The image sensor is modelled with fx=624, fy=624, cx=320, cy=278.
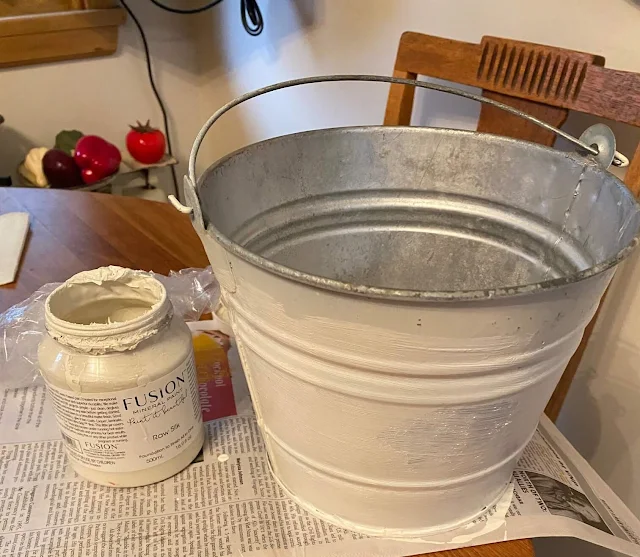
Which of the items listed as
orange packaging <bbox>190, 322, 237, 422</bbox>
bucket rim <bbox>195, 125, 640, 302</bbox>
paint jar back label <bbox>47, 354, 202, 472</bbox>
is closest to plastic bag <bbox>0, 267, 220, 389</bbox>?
orange packaging <bbox>190, 322, 237, 422</bbox>

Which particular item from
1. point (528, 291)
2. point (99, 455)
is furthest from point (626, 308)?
point (99, 455)

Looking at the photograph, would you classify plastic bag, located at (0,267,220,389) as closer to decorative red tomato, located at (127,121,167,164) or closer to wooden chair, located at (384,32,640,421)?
wooden chair, located at (384,32,640,421)

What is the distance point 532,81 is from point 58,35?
1.25 metres

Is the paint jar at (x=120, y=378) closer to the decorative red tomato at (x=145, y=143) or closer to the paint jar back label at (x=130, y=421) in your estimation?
the paint jar back label at (x=130, y=421)

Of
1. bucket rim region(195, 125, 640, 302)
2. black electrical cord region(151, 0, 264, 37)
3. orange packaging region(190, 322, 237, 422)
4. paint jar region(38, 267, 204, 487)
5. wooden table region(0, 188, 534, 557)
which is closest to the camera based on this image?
bucket rim region(195, 125, 640, 302)

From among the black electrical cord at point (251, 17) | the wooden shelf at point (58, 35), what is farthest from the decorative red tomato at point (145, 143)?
the black electrical cord at point (251, 17)

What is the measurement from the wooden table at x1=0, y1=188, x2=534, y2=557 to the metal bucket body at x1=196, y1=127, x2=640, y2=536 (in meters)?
0.28

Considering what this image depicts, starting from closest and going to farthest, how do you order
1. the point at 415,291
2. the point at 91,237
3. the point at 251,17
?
the point at 415,291, the point at 91,237, the point at 251,17

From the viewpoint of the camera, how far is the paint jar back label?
1.50 ft

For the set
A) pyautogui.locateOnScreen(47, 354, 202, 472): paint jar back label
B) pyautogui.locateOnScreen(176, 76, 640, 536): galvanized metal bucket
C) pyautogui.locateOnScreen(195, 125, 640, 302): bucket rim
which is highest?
pyautogui.locateOnScreen(195, 125, 640, 302): bucket rim

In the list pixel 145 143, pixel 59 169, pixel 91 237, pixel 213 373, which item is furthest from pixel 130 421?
pixel 145 143

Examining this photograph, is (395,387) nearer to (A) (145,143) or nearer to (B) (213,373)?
(B) (213,373)

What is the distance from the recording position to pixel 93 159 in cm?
143

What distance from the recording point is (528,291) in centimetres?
33
